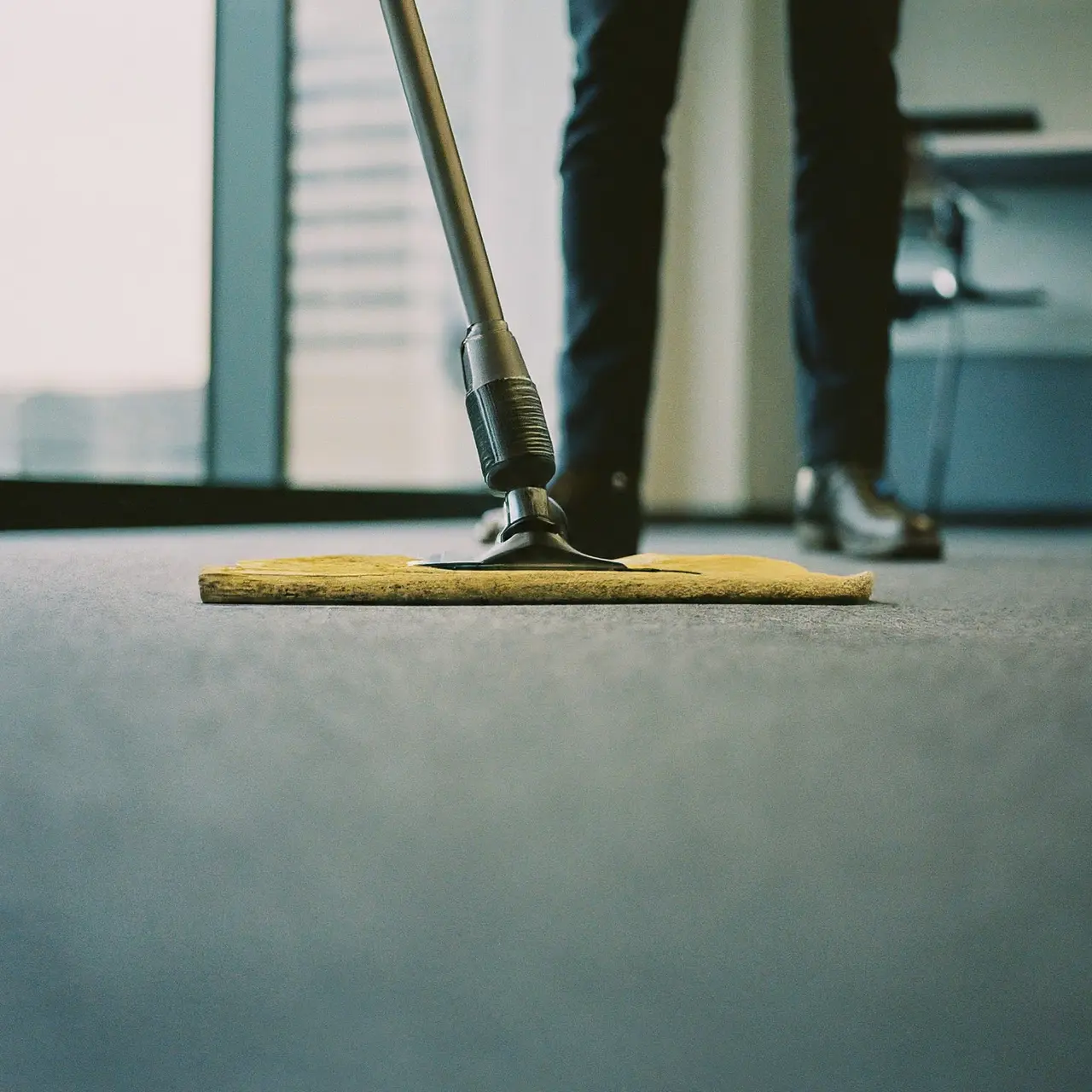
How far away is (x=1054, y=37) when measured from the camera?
3604mm

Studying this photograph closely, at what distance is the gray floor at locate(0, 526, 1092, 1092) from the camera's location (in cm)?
31

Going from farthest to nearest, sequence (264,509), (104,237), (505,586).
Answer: (264,509), (104,237), (505,586)

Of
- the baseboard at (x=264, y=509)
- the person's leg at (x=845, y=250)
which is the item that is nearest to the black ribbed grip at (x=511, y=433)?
the person's leg at (x=845, y=250)

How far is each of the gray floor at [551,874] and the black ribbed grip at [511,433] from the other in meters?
0.24

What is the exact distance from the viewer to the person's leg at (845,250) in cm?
118

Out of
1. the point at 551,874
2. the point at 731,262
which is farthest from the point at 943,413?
the point at 551,874

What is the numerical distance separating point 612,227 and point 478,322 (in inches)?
20.5

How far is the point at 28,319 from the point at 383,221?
58.0 inches

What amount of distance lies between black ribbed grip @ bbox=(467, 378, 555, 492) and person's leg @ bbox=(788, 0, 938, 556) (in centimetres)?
63

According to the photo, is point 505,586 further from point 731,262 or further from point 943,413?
point 731,262

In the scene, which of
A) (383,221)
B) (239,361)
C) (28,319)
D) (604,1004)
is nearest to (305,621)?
(604,1004)

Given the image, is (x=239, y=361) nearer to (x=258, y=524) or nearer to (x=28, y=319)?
(x=258, y=524)

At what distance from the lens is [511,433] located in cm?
59

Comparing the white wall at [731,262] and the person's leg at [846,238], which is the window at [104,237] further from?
the white wall at [731,262]
